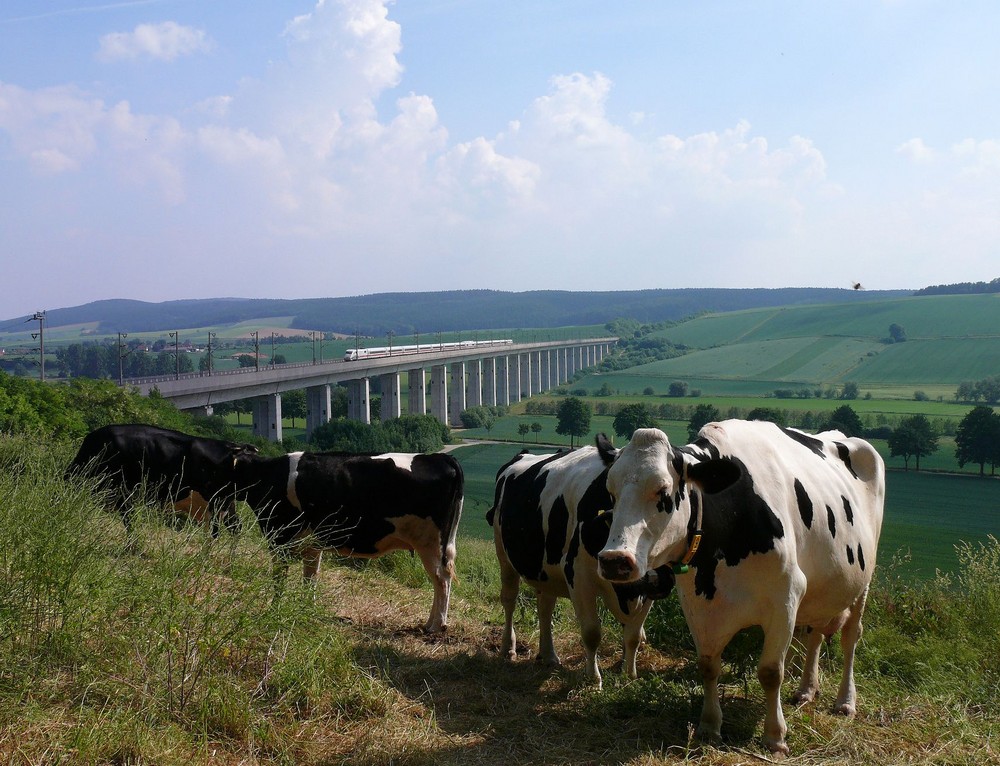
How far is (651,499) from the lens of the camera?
5.58 meters

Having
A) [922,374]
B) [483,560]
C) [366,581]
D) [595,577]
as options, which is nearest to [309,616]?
[595,577]

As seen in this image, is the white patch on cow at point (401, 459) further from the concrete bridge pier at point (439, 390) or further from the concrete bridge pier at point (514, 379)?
the concrete bridge pier at point (514, 379)

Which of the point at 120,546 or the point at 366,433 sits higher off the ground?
the point at 120,546

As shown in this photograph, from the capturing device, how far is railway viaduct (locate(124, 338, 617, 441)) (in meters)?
60.3

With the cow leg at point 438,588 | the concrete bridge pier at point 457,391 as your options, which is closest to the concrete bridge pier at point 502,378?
the concrete bridge pier at point 457,391

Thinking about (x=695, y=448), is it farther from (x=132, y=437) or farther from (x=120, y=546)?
(x=132, y=437)

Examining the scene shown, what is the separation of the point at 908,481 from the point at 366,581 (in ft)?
132

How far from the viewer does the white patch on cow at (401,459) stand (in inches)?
409

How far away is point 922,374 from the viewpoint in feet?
344

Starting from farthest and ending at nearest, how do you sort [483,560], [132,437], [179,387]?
[179,387], [483,560], [132,437]

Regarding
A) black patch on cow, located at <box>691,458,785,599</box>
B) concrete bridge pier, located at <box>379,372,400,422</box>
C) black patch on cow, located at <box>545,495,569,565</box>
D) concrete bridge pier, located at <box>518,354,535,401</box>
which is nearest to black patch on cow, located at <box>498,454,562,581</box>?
black patch on cow, located at <box>545,495,569,565</box>

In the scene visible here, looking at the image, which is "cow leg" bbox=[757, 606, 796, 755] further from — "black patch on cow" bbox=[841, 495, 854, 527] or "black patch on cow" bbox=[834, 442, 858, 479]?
"black patch on cow" bbox=[834, 442, 858, 479]

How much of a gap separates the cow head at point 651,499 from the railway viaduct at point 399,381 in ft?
146

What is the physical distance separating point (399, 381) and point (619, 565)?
275ft
